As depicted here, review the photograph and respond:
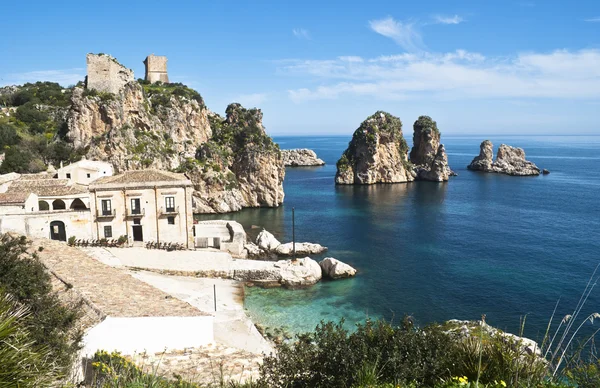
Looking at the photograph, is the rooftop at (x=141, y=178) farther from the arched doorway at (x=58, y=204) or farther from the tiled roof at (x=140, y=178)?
the arched doorway at (x=58, y=204)

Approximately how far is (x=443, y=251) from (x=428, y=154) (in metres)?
64.2

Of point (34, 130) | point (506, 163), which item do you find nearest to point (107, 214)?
point (34, 130)

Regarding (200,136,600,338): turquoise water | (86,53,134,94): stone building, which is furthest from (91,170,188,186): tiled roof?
(86,53,134,94): stone building

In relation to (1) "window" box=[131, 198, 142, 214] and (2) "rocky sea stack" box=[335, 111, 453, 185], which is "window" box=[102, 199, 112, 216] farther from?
(2) "rocky sea stack" box=[335, 111, 453, 185]

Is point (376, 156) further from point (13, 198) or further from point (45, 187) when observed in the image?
point (13, 198)

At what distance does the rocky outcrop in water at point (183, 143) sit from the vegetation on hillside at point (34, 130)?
3064 mm

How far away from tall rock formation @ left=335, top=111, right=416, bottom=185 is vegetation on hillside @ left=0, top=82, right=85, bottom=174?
172 feet

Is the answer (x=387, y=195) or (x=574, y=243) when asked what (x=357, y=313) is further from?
(x=387, y=195)

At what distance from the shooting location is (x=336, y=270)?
1283 inches

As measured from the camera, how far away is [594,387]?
6.96 metres

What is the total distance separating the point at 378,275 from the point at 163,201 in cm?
1809

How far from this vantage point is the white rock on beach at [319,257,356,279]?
32.6 meters

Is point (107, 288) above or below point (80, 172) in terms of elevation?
below

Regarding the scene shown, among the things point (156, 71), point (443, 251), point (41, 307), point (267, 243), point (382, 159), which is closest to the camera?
point (41, 307)
